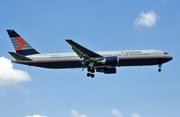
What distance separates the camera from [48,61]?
61906mm

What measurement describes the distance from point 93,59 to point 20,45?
1583 cm

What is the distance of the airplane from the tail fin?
2252 mm

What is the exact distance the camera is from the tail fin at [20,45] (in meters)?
66.2

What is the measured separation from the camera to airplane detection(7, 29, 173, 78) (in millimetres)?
59844

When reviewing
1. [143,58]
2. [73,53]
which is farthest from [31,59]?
[143,58]

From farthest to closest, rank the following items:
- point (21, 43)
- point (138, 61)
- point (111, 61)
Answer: point (21, 43) → point (138, 61) → point (111, 61)

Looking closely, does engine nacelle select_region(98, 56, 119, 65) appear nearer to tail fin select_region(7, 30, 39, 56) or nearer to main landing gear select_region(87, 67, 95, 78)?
main landing gear select_region(87, 67, 95, 78)

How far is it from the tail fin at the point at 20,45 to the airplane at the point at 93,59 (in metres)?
2.25

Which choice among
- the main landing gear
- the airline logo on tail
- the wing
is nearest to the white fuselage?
the wing

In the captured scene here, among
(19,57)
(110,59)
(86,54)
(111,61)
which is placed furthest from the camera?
(19,57)

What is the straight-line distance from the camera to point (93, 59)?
60281 millimetres

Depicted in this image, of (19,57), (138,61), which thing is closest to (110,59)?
(138,61)

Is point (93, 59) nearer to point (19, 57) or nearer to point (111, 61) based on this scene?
point (111, 61)

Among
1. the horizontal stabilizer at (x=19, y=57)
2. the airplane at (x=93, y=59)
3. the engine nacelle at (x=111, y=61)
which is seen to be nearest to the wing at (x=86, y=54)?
the airplane at (x=93, y=59)
